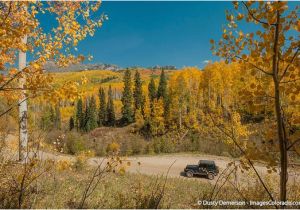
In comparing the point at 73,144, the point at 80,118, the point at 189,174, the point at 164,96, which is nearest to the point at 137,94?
the point at 164,96

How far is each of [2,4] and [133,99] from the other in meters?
59.8

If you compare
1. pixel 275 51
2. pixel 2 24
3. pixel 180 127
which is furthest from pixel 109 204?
pixel 180 127

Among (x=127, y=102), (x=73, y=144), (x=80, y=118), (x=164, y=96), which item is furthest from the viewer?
(x=80, y=118)

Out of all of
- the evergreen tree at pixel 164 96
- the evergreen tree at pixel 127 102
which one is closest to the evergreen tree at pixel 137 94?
the evergreen tree at pixel 127 102

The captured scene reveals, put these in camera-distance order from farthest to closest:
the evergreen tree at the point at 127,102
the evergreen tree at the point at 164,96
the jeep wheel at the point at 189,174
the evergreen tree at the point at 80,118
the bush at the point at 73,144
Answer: the evergreen tree at the point at 80,118, the evergreen tree at the point at 127,102, the evergreen tree at the point at 164,96, the bush at the point at 73,144, the jeep wheel at the point at 189,174

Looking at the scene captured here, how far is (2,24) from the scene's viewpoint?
2834 mm

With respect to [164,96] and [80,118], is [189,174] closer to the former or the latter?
[164,96]

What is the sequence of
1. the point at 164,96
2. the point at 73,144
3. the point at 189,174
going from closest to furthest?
the point at 189,174 → the point at 73,144 → the point at 164,96

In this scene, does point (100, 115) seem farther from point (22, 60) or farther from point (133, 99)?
point (22, 60)

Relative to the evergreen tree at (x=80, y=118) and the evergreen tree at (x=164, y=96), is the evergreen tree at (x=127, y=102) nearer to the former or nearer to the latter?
the evergreen tree at (x=164, y=96)

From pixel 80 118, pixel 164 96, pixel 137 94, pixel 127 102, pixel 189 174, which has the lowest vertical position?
pixel 189 174

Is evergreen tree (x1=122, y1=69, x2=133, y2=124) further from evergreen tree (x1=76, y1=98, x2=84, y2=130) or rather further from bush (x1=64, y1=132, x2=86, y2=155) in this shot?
bush (x1=64, y1=132, x2=86, y2=155)

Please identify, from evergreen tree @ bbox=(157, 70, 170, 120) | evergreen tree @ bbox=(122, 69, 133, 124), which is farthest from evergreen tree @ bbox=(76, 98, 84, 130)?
evergreen tree @ bbox=(157, 70, 170, 120)

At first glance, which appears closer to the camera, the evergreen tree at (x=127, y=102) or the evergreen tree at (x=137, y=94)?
the evergreen tree at (x=127, y=102)
